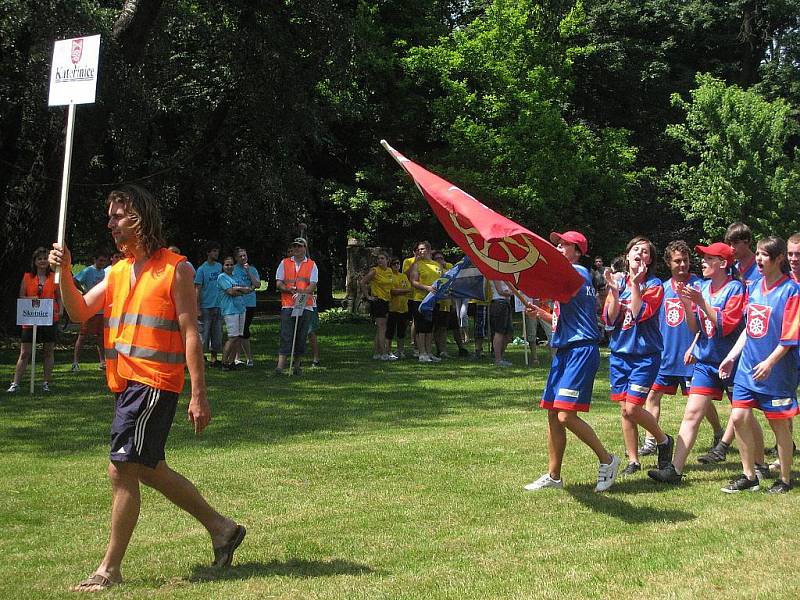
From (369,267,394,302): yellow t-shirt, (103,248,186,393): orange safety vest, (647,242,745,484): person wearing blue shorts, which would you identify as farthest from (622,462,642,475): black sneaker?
(369,267,394,302): yellow t-shirt

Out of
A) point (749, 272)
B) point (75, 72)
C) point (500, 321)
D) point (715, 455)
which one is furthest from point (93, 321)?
point (749, 272)

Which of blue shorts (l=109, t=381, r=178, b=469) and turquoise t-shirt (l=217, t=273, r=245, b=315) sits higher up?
turquoise t-shirt (l=217, t=273, r=245, b=315)

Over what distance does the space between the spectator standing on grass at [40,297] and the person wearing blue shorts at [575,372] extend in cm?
913

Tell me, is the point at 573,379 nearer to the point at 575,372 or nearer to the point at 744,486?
the point at 575,372

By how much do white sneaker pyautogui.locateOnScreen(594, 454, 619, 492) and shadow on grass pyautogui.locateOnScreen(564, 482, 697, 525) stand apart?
96 mm

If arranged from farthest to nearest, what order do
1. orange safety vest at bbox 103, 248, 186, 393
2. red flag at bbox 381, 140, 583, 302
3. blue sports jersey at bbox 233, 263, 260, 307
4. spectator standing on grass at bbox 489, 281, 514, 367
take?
spectator standing on grass at bbox 489, 281, 514, 367
blue sports jersey at bbox 233, 263, 260, 307
red flag at bbox 381, 140, 583, 302
orange safety vest at bbox 103, 248, 186, 393

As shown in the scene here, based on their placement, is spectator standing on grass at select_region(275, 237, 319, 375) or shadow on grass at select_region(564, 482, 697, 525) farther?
spectator standing on grass at select_region(275, 237, 319, 375)

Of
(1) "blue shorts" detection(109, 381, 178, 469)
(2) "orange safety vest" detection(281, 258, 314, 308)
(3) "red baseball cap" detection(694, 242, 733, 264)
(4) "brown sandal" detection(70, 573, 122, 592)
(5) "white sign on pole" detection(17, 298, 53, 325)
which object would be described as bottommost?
(4) "brown sandal" detection(70, 573, 122, 592)

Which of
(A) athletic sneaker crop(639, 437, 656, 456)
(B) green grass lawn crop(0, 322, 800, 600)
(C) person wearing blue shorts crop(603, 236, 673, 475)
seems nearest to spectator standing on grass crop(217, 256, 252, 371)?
(B) green grass lawn crop(0, 322, 800, 600)

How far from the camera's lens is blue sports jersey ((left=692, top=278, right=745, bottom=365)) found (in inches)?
332

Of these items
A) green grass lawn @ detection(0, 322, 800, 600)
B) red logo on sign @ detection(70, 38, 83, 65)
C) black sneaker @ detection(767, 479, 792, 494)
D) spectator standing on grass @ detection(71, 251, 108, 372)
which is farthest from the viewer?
spectator standing on grass @ detection(71, 251, 108, 372)

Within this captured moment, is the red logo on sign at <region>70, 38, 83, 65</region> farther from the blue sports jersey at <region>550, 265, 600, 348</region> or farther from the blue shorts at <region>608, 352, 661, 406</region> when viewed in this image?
the blue shorts at <region>608, 352, 661, 406</region>

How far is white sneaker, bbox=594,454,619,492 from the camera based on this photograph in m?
7.85

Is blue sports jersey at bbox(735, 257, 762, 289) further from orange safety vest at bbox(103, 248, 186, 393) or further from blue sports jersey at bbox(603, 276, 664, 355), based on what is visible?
orange safety vest at bbox(103, 248, 186, 393)
